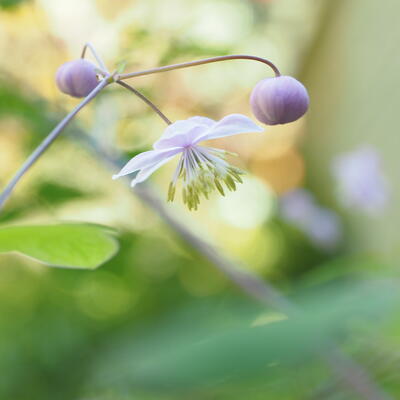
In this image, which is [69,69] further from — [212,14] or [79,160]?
[212,14]

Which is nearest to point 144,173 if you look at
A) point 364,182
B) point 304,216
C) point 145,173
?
point 145,173

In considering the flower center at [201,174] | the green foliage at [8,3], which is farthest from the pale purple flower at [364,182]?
the flower center at [201,174]

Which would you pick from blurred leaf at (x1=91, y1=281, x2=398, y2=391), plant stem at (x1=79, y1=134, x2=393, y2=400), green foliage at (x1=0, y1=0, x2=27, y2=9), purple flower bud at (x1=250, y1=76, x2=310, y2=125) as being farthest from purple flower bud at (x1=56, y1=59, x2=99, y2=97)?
green foliage at (x1=0, y1=0, x2=27, y2=9)

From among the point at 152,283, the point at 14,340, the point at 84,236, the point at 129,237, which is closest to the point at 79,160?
the point at 129,237

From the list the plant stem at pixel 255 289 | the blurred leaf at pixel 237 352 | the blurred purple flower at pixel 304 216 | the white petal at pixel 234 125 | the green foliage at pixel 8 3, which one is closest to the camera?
the blurred leaf at pixel 237 352

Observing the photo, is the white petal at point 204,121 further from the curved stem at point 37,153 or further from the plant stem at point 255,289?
the plant stem at point 255,289

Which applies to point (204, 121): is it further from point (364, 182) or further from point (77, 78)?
point (364, 182)

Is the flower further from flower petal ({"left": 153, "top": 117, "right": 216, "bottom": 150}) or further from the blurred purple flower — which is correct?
the blurred purple flower
